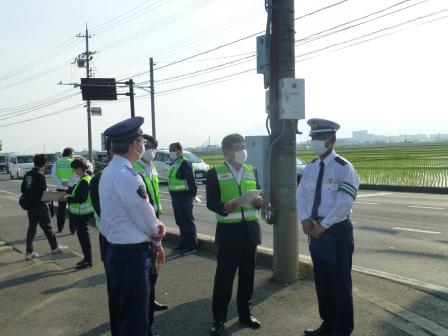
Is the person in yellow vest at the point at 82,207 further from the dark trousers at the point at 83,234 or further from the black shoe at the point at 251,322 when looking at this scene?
the black shoe at the point at 251,322

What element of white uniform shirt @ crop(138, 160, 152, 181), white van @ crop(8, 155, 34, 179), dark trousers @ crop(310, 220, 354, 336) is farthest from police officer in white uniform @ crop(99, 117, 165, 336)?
white van @ crop(8, 155, 34, 179)

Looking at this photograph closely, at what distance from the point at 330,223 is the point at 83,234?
4670 millimetres

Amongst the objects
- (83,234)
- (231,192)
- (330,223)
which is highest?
(231,192)

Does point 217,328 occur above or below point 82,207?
below

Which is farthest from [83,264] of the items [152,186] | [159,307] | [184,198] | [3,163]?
[3,163]

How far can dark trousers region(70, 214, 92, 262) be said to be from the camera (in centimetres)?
746

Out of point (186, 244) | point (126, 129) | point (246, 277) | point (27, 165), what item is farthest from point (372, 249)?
point (27, 165)

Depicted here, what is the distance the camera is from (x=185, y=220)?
834cm

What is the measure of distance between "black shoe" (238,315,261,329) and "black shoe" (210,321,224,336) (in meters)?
0.29

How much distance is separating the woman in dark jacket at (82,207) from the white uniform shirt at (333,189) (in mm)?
4056

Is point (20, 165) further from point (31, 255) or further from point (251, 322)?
point (251, 322)

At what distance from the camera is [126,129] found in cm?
346

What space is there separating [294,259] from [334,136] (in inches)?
82.0

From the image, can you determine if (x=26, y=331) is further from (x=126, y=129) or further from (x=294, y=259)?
(x=294, y=259)
